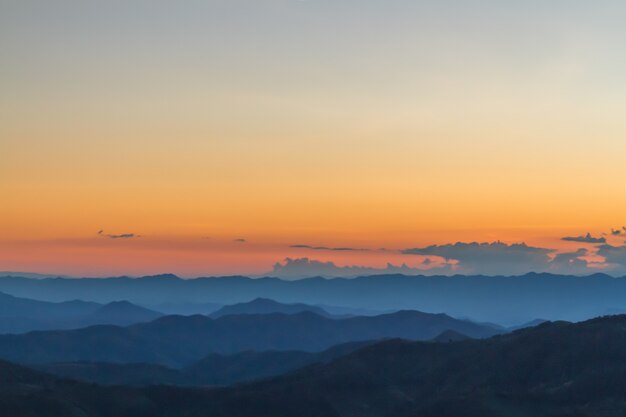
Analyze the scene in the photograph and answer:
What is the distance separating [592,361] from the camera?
113062mm

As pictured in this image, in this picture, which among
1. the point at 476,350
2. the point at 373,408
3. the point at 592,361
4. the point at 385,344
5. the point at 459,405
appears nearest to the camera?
the point at 459,405

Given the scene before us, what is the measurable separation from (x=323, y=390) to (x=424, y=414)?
82.8ft

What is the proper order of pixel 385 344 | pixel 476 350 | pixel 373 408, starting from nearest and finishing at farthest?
pixel 373 408, pixel 476 350, pixel 385 344

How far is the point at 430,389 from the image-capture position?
125 meters

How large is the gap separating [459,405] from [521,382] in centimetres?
1698

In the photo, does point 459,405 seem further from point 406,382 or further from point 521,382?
point 406,382

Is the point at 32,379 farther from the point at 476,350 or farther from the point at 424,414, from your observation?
the point at 476,350

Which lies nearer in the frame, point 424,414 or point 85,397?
point 424,414

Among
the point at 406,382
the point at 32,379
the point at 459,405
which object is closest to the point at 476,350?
the point at 406,382

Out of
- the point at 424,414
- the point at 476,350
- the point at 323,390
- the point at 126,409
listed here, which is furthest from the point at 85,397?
the point at 476,350

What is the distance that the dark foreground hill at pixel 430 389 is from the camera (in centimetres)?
10381

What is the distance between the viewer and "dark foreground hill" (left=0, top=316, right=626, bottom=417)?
341ft

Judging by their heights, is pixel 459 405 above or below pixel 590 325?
below

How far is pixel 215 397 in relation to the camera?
121938mm
